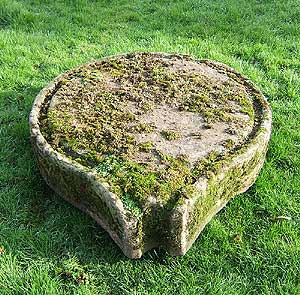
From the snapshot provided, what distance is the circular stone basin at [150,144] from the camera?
325 centimetres

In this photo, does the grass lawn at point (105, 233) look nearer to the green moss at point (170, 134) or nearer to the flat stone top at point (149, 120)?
the flat stone top at point (149, 120)

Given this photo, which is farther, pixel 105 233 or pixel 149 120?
pixel 149 120

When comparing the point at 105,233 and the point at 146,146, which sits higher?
the point at 146,146

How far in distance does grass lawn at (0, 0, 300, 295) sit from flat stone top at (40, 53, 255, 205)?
47cm

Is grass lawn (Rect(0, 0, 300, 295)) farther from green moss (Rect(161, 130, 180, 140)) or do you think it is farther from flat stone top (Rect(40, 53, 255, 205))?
green moss (Rect(161, 130, 180, 140))

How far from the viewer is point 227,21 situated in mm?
6805

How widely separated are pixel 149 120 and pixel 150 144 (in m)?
0.33

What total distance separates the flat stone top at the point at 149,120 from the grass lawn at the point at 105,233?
467 mm

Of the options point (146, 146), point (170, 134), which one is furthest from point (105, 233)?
point (170, 134)

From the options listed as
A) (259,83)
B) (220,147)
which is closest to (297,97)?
(259,83)

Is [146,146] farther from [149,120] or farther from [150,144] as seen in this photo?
[149,120]

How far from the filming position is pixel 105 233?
3580 millimetres

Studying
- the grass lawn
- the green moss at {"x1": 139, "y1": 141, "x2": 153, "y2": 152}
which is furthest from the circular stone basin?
the grass lawn

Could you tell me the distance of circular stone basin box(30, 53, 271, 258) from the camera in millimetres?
3252
